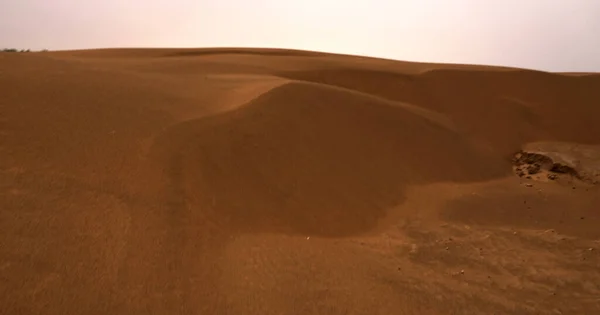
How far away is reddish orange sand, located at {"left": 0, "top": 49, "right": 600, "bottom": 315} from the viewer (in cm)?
205

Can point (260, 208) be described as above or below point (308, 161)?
below

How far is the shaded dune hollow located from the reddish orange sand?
16 mm

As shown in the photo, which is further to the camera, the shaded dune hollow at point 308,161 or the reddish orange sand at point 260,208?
the shaded dune hollow at point 308,161

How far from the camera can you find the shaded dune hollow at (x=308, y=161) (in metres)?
2.91

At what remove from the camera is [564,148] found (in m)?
5.50

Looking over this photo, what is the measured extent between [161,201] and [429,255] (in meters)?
1.62

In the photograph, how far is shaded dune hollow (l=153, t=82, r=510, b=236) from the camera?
2908 millimetres

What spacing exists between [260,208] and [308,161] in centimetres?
89

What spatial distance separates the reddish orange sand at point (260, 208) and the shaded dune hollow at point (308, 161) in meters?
0.02

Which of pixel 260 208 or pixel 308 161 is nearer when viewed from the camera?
pixel 260 208

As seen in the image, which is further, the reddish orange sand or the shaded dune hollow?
the shaded dune hollow

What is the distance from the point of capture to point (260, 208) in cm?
291

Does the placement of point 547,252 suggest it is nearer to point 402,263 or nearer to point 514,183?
point 402,263

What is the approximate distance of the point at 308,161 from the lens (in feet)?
12.1
